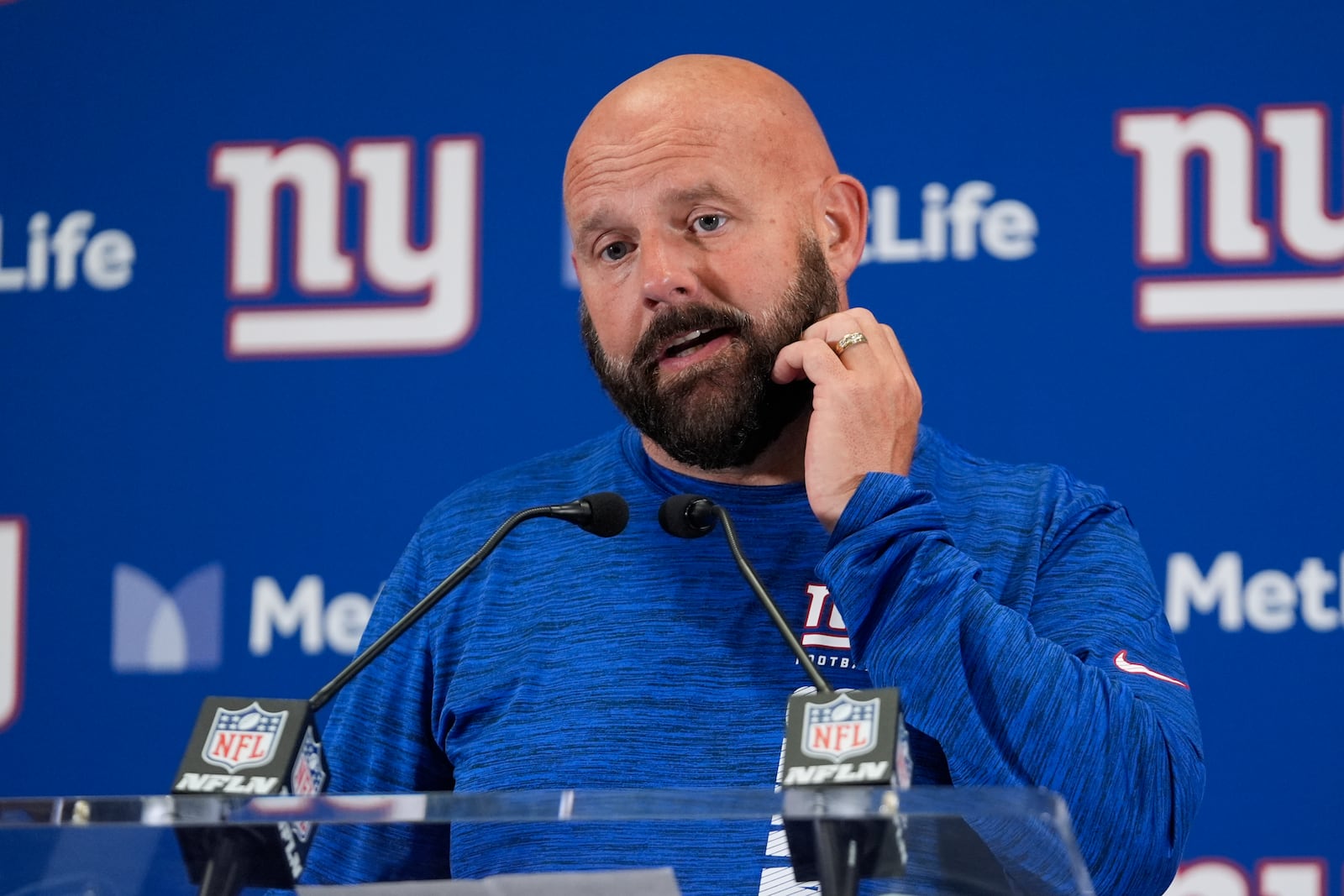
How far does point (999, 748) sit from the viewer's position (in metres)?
1.48

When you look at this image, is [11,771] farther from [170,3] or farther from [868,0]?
[868,0]

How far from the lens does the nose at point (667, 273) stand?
181cm

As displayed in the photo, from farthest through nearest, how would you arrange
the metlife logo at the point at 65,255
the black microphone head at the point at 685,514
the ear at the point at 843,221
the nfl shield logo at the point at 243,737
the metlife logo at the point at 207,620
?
the metlife logo at the point at 65,255 → the metlife logo at the point at 207,620 → the ear at the point at 843,221 → the black microphone head at the point at 685,514 → the nfl shield logo at the point at 243,737

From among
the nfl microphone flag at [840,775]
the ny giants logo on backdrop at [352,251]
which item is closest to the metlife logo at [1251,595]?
the ny giants logo on backdrop at [352,251]

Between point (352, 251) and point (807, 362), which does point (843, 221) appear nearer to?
point (807, 362)

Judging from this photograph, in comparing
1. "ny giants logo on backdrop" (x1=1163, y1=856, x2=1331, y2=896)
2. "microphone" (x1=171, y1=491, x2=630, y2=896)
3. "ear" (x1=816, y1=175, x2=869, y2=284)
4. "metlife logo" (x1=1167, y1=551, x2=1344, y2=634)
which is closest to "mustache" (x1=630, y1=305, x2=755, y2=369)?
"ear" (x1=816, y1=175, x2=869, y2=284)

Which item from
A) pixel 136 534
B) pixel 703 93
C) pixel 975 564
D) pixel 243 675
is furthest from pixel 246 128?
pixel 975 564

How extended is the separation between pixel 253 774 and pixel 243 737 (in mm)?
37

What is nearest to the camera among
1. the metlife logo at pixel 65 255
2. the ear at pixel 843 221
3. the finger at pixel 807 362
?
the finger at pixel 807 362

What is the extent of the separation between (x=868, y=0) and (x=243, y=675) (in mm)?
1337

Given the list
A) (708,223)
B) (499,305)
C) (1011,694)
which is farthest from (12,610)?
(1011,694)

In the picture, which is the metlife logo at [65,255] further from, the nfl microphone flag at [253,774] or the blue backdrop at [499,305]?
the nfl microphone flag at [253,774]

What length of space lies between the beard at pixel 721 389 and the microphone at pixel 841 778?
649 millimetres

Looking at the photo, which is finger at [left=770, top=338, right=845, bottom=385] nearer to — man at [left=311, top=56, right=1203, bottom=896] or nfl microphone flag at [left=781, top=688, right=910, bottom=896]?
man at [left=311, top=56, right=1203, bottom=896]
